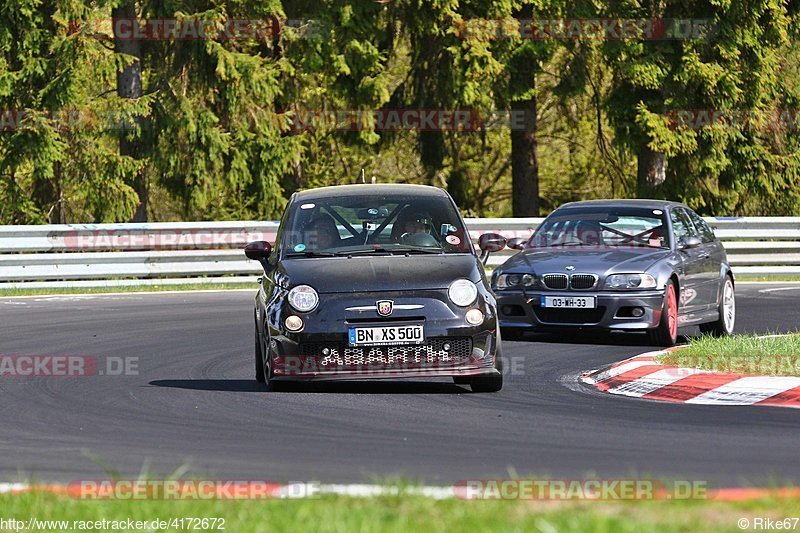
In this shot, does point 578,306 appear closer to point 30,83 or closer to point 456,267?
point 456,267

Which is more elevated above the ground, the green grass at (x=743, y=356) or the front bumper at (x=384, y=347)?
the front bumper at (x=384, y=347)

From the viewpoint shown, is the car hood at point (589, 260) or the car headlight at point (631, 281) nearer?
the car headlight at point (631, 281)

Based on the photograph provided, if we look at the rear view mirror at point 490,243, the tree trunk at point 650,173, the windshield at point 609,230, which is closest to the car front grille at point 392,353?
the rear view mirror at point 490,243

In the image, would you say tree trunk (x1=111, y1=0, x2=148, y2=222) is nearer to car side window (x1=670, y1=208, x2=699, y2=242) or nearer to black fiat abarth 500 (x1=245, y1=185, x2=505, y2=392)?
car side window (x1=670, y1=208, x2=699, y2=242)

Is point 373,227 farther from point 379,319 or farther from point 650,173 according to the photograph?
point 650,173

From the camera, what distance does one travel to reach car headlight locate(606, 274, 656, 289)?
1463 centimetres

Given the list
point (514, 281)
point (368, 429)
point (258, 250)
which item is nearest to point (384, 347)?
point (368, 429)

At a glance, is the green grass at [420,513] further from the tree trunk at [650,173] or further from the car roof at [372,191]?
the tree trunk at [650,173]

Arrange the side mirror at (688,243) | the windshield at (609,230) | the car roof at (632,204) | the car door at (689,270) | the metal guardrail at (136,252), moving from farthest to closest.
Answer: the metal guardrail at (136,252) < the car roof at (632,204) < the windshield at (609,230) < the side mirror at (688,243) < the car door at (689,270)

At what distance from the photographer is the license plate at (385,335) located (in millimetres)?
10742

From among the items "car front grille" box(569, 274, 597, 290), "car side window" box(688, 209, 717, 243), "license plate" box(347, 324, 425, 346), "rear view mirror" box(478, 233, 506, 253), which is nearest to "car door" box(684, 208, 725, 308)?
"car side window" box(688, 209, 717, 243)

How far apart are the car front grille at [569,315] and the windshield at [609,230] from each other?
1271mm

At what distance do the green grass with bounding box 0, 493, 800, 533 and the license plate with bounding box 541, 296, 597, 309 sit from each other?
27.7ft

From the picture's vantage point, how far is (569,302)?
14734 mm
